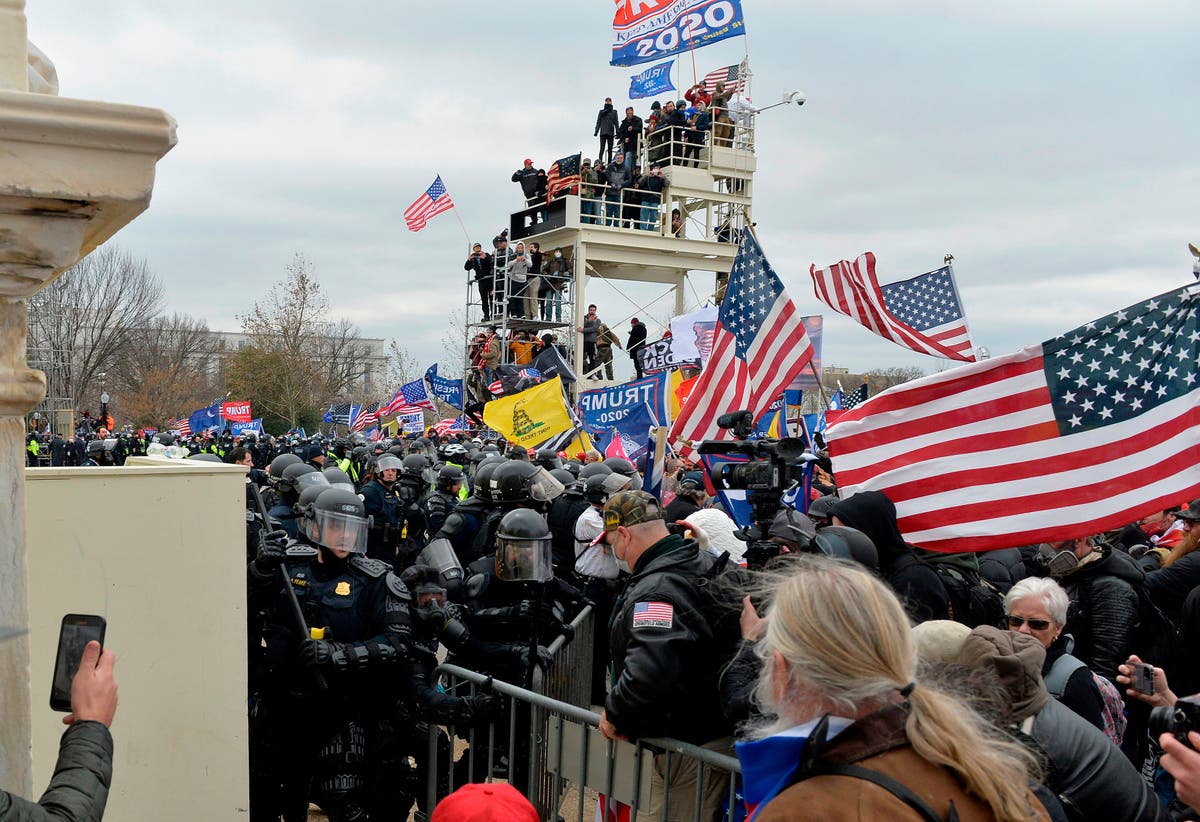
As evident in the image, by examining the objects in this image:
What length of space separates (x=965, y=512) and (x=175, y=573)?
369 centimetres

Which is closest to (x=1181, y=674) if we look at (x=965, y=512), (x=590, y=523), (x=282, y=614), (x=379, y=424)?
(x=965, y=512)

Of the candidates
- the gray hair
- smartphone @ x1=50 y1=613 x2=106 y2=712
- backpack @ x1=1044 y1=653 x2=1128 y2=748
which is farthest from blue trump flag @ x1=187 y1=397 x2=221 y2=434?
smartphone @ x1=50 y1=613 x2=106 y2=712

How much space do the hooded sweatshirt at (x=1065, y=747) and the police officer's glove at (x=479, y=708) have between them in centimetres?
260

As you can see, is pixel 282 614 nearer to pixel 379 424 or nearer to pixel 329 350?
pixel 379 424

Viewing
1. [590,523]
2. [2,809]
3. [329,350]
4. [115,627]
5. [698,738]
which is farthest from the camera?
[329,350]

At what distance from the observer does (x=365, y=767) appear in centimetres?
551

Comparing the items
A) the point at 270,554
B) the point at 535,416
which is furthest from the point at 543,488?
the point at 535,416

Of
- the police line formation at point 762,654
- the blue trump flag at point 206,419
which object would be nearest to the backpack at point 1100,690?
the police line formation at point 762,654

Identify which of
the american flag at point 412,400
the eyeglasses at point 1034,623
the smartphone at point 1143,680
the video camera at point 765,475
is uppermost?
the american flag at point 412,400

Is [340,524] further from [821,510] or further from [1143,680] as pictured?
[821,510]

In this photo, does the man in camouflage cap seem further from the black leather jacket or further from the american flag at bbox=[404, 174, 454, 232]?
the american flag at bbox=[404, 174, 454, 232]

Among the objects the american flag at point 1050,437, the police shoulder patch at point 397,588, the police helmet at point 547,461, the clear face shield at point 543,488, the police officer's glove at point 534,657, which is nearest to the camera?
the american flag at point 1050,437

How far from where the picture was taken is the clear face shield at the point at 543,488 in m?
8.09

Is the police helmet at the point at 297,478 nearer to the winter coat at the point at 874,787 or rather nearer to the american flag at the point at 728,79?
the winter coat at the point at 874,787
